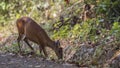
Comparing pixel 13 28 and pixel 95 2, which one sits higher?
pixel 95 2

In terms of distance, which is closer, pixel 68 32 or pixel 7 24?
pixel 68 32

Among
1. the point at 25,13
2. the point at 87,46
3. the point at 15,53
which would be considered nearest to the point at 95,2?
the point at 87,46

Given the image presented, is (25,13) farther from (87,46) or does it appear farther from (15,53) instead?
(87,46)

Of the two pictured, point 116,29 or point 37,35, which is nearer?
point 116,29

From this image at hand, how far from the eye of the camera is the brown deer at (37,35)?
12.1m

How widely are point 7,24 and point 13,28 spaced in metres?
1.49

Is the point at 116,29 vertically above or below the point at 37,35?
above

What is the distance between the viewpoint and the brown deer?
12086 millimetres

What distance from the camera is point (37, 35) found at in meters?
12.4

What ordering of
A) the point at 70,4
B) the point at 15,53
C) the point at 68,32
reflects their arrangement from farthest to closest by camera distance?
the point at 70,4
the point at 68,32
the point at 15,53

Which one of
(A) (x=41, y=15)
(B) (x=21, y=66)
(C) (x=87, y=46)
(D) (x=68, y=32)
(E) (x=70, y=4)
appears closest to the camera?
(B) (x=21, y=66)

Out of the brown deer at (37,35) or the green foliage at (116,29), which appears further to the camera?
the brown deer at (37,35)

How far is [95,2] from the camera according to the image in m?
13.5

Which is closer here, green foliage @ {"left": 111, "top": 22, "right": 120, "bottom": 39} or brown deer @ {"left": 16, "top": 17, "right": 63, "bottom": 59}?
green foliage @ {"left": 111, "top": 22, "right": 120, "bottom": 39}
